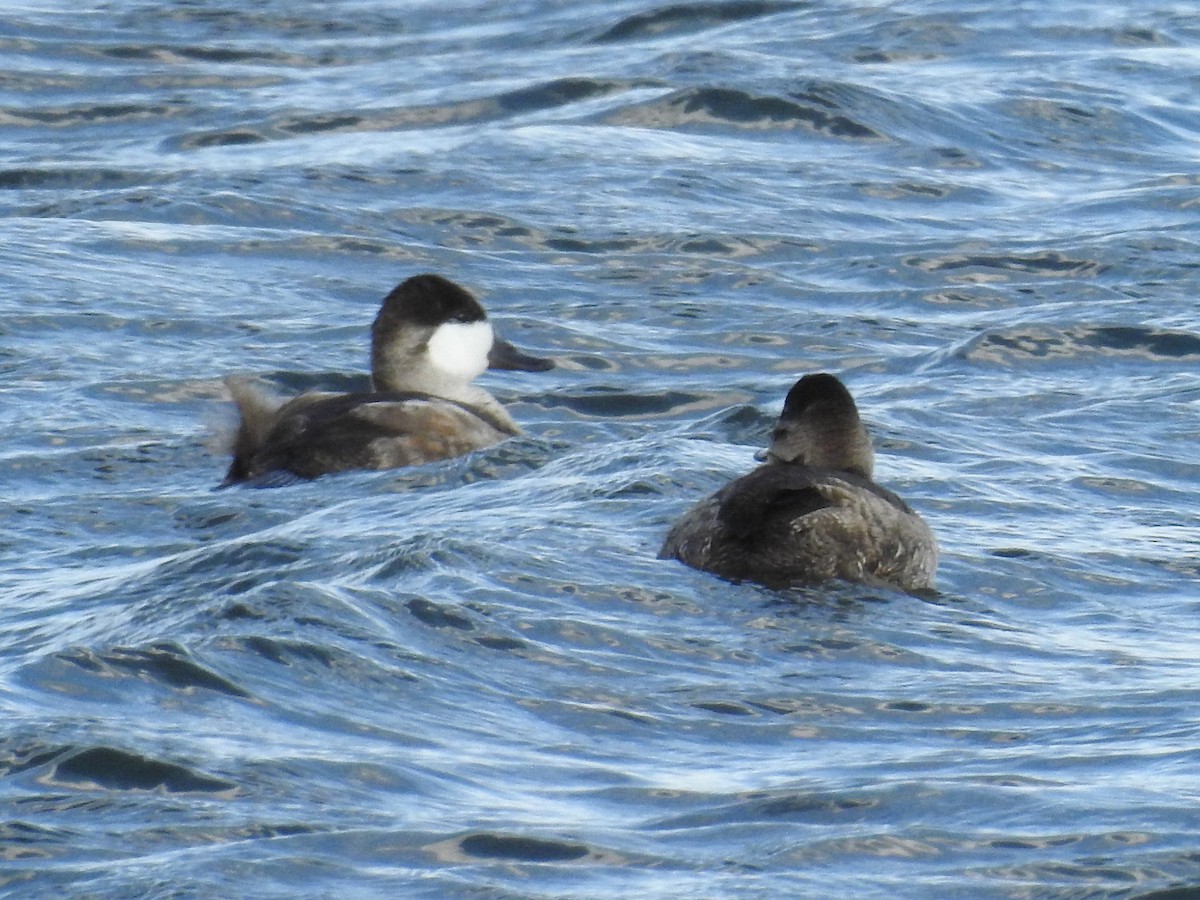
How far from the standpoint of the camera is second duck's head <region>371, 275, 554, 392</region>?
1097 cm

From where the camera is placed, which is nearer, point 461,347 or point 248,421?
point 248,421

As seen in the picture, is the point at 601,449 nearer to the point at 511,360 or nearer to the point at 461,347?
the point at 461,347

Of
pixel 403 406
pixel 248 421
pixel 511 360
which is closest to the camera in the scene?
pixel 248 421

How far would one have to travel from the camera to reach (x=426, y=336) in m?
11.0

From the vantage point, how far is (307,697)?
23.3 ft

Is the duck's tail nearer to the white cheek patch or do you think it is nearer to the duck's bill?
the white cheek patch

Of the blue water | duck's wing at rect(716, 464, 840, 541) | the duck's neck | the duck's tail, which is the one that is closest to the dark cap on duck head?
the duck's neck

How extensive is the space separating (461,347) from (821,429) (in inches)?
103

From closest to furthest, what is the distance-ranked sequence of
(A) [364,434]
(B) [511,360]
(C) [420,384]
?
(A) [364,434]
(C) [420,384]
(B) [511,360]

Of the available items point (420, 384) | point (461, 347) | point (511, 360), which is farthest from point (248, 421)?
point (511, 360)

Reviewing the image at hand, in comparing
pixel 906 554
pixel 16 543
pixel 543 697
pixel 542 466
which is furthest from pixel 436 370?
pixel 543 697

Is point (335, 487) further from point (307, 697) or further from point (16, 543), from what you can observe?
point (307, 697)

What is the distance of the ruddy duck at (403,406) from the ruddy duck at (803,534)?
169 cm

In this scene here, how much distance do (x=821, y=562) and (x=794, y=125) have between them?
9.47 meters
